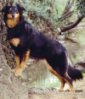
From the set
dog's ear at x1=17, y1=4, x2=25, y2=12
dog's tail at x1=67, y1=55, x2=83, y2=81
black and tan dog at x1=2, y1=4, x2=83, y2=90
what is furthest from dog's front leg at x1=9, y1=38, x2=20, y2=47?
dog's tail at x1=67, y1=55, x2=83, y2=81

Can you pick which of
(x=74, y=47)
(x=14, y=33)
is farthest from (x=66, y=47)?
(x=14, y=33)

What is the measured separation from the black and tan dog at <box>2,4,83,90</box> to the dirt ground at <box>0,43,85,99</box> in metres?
0.05

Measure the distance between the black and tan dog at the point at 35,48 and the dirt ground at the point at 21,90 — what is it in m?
0.05

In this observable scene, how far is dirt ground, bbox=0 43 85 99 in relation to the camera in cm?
364

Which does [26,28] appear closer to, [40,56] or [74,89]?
[40,56]

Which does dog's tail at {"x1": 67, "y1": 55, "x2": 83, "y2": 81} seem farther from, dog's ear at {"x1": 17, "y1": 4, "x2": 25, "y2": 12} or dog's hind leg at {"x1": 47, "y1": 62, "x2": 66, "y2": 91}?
dog's ear at {"x1": 17, "y1": 4, "x2": 25, "y2": 12}

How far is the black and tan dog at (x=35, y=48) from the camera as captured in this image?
3.62 metres

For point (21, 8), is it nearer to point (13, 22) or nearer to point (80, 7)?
point (13, 22)

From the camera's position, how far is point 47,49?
375 cm

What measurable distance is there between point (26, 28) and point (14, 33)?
0.08 m

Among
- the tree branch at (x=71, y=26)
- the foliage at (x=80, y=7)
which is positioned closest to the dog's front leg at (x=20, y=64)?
the tree branch at (x=71, y=26)

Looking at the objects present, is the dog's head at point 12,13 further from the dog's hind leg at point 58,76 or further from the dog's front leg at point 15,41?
the dog's hind leg at point 58,76

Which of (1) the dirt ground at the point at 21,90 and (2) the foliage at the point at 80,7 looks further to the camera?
(2) the foliage at the point at 80,7

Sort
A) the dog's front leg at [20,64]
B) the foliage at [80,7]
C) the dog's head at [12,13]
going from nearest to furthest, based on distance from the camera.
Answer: the dog's head at [12,13], the dog's front leg at [20,64], the foliage at [80,7]
